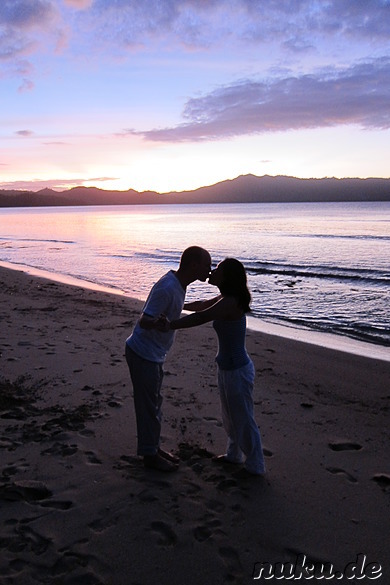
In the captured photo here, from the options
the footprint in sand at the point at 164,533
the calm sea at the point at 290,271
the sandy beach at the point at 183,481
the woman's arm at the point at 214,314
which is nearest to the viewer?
the sandy beach at the point at 183,481

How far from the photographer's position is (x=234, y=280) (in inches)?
151

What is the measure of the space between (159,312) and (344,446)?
2596 millimetres

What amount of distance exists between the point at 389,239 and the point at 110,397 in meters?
39.8

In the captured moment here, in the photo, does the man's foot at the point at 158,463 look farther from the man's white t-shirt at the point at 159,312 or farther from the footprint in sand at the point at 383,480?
the footprint in sand at the point at 383,480

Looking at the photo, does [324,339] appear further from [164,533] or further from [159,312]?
[164,533]

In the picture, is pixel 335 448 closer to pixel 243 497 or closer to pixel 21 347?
pixel 243 497

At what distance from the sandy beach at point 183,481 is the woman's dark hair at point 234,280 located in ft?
5.43

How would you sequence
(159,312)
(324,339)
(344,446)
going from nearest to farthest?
(159,312)
(344,446)
(324,339)

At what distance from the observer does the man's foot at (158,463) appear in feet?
13.7

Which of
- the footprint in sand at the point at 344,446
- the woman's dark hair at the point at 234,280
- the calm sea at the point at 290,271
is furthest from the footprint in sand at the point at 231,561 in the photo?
the calm sea at the point at 290,271

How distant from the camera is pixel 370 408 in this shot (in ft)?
20.2

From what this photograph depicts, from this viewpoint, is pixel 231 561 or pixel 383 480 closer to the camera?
pixel 231 561

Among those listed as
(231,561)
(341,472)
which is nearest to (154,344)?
(231,561)

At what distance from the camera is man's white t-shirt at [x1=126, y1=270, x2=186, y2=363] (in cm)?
379
